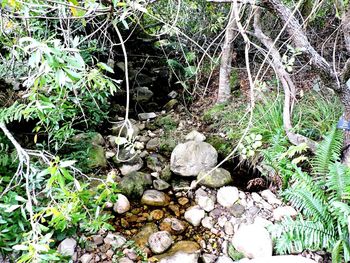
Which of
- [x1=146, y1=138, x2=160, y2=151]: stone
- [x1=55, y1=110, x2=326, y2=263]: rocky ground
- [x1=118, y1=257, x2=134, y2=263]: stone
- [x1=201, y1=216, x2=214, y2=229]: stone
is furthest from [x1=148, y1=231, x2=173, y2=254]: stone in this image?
[x1=146, y1=138, x2=160, y2=151]: stone

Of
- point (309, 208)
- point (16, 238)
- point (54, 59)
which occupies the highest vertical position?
point (54, 59)

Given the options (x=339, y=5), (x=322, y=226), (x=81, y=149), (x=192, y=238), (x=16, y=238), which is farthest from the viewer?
(x=81, y=149)

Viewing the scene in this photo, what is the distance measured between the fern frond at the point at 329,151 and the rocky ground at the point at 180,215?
0.44m

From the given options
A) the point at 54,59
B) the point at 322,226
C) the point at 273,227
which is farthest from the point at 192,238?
the point at 54,59

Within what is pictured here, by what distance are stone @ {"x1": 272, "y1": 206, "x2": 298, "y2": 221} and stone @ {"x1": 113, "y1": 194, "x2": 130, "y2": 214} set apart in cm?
125

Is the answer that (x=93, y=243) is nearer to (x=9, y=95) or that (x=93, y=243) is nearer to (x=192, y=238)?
(x=192, y=238)

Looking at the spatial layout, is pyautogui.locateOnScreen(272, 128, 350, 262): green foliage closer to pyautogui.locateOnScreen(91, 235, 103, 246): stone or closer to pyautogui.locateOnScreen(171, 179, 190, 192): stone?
pyautogui.locateOnScreen(171, 179, 190, 192): stone

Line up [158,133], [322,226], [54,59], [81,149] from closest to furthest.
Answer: [54,59]
[322,226]
[81,149]
[158,133]

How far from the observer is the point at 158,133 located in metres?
3.60

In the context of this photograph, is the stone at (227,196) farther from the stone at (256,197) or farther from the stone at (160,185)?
the stone at (160,185)

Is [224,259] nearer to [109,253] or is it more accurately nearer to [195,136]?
[109,253]

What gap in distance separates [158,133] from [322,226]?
83.5 inches

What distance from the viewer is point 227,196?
2631mm

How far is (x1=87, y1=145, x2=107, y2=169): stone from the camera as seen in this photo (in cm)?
280
